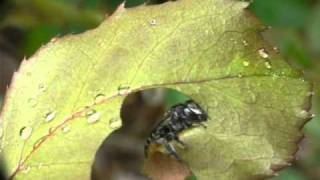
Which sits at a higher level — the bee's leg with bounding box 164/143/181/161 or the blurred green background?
the bee's leg with bounding box 164/143/181/161

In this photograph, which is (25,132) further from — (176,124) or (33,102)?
(176,124)

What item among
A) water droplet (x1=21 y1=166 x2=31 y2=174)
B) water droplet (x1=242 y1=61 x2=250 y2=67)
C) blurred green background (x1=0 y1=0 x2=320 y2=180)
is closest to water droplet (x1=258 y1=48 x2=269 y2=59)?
water droplet (x1=242 y1=61 x2=250 y2=67)

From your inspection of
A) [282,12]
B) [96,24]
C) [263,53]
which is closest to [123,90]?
[263,53]

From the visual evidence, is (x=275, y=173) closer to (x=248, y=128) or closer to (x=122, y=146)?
(x=248, y=128)

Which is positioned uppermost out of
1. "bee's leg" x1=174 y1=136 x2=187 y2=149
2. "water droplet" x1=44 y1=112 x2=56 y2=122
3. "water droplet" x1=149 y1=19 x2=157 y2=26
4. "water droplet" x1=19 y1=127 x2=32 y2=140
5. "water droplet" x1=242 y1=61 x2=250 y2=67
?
"water droplet" x1=149 y1=19 x2=157 y2=26

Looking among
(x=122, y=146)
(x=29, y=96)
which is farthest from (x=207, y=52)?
(x=122, y=146)

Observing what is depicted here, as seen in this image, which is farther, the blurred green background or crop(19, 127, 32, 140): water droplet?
the blurred green background

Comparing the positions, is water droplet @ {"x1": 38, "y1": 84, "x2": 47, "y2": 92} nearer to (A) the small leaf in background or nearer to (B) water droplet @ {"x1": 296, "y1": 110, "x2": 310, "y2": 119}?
(B) water droplet @ {"x1": 296, "y1": 110, "x2": 310, "y2": 119}
